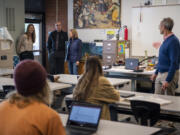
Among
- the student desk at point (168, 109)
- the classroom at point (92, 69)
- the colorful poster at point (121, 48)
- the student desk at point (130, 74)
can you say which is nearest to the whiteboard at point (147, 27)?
the classroom at point (92, 69)

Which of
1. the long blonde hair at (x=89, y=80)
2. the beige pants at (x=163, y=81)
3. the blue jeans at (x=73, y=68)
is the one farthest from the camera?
the blue jeans at (x=73, y=68)

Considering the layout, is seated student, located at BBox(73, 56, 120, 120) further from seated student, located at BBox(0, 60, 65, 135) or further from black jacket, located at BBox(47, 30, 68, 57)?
black jacket, located at BBox(47, 30, 68, 57)

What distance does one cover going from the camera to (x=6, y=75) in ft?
23.6

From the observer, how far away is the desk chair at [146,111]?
3757mm

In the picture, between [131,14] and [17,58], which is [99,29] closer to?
[131,14]

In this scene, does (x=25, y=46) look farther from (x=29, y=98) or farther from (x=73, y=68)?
(x=29, y=98)

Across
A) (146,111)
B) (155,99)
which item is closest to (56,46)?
(155,99)

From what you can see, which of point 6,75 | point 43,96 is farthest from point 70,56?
point 43,96

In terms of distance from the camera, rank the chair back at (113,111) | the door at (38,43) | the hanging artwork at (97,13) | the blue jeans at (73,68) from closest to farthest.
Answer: the chair back at (113,111) < the blue jeans at (73,68) < the hanging artwork at (97,13) < the door at (38,43)

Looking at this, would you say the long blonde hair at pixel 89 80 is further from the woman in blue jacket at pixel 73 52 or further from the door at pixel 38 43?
the door at pixel 38 43

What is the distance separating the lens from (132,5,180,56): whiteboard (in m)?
9.33

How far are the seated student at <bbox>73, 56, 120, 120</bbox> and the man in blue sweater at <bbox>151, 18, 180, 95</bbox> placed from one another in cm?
137

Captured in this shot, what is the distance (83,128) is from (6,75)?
4668 millimetres

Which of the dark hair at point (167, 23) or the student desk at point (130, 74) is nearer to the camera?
the dark hair at point (167, 23)
